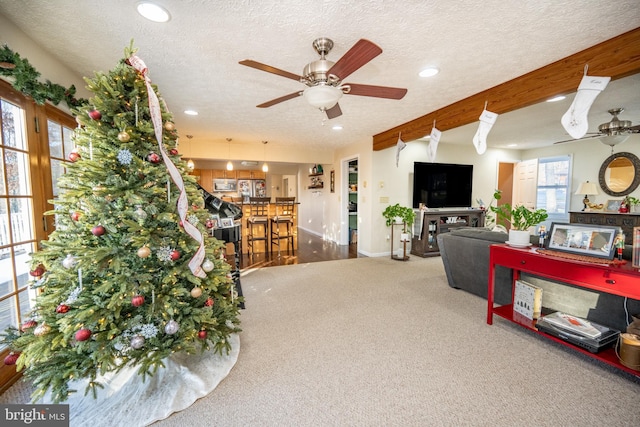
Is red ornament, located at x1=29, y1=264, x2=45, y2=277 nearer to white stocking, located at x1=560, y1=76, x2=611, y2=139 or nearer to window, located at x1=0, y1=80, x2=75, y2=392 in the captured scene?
window, located at x1=0, y1=80, x2=75, y2=392

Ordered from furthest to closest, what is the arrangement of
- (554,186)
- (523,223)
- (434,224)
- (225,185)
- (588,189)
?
(225,185) < (554,186) < (434,224) < (588,189) < (523,223)

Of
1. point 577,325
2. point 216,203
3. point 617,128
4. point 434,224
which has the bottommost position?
point 577,325

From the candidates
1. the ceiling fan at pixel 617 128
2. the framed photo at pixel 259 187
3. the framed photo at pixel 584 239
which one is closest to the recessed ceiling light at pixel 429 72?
the framed photo at pixel 584 239

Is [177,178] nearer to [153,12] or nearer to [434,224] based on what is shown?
[153,12]

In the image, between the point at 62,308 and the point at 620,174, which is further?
the point at 620,174

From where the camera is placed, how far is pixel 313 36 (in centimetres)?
178

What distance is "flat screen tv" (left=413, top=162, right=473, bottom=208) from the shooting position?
533 centimetres

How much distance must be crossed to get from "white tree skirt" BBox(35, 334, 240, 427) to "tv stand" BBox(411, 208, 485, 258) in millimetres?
4294

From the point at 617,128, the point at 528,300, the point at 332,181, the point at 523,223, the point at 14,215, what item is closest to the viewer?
the point at 14,215

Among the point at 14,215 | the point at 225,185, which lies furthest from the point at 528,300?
the point at 225,185

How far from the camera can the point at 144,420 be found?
1345mm

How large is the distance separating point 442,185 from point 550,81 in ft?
11.2

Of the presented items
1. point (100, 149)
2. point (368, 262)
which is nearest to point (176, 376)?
point (100, 149)

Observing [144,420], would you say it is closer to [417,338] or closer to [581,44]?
[417,338]
